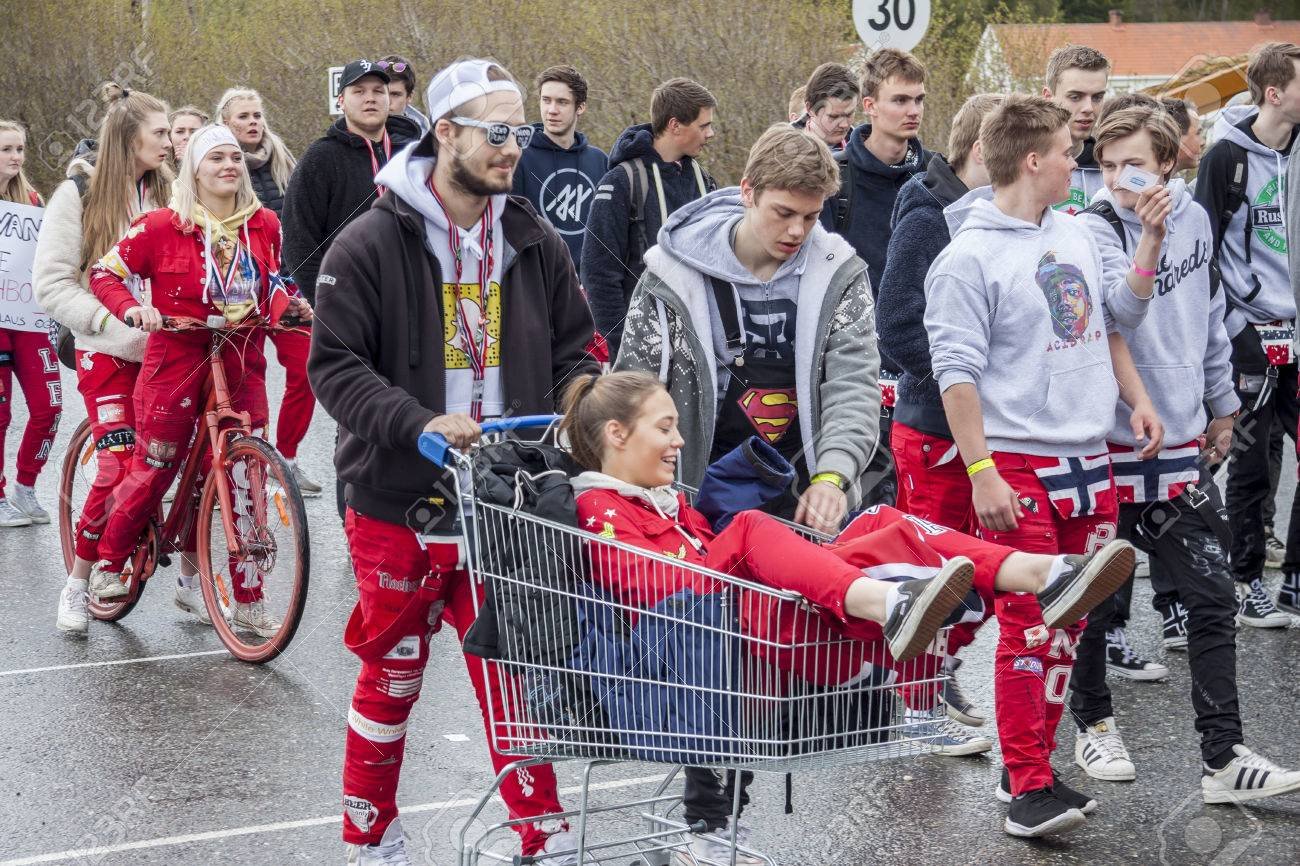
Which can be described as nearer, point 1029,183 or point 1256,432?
point 1029,183

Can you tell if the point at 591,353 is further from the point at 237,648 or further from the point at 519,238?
the point at 237,648

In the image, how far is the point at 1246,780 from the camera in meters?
5.09

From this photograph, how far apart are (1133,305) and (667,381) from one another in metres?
1.60

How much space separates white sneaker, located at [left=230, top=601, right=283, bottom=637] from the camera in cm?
682

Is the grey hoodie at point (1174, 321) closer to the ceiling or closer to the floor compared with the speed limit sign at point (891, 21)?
closer to the floor

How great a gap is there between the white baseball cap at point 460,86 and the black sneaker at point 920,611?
1678 millimetres

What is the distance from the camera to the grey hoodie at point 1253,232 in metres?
7.13

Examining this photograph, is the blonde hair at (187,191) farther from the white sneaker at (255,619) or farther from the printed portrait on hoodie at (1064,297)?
the printed portrait on hoodie at (1064,297)

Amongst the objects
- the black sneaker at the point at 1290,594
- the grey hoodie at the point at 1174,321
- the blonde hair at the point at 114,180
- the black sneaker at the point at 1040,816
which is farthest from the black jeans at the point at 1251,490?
the blonde hair at the point at 114,180

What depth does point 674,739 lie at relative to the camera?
3594mm

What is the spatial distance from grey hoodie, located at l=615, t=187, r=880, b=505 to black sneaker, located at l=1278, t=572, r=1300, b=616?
3.64m

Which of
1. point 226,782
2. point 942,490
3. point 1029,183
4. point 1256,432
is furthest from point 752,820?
point 1256,432

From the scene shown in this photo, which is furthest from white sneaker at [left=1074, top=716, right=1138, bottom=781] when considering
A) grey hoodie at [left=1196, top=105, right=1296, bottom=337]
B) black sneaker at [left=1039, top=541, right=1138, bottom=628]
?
grey hoodie at [left=1196, top=105, right=1296, bottom=337]

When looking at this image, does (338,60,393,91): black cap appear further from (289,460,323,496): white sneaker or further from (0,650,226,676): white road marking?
(0,650,226,676): white road marking
